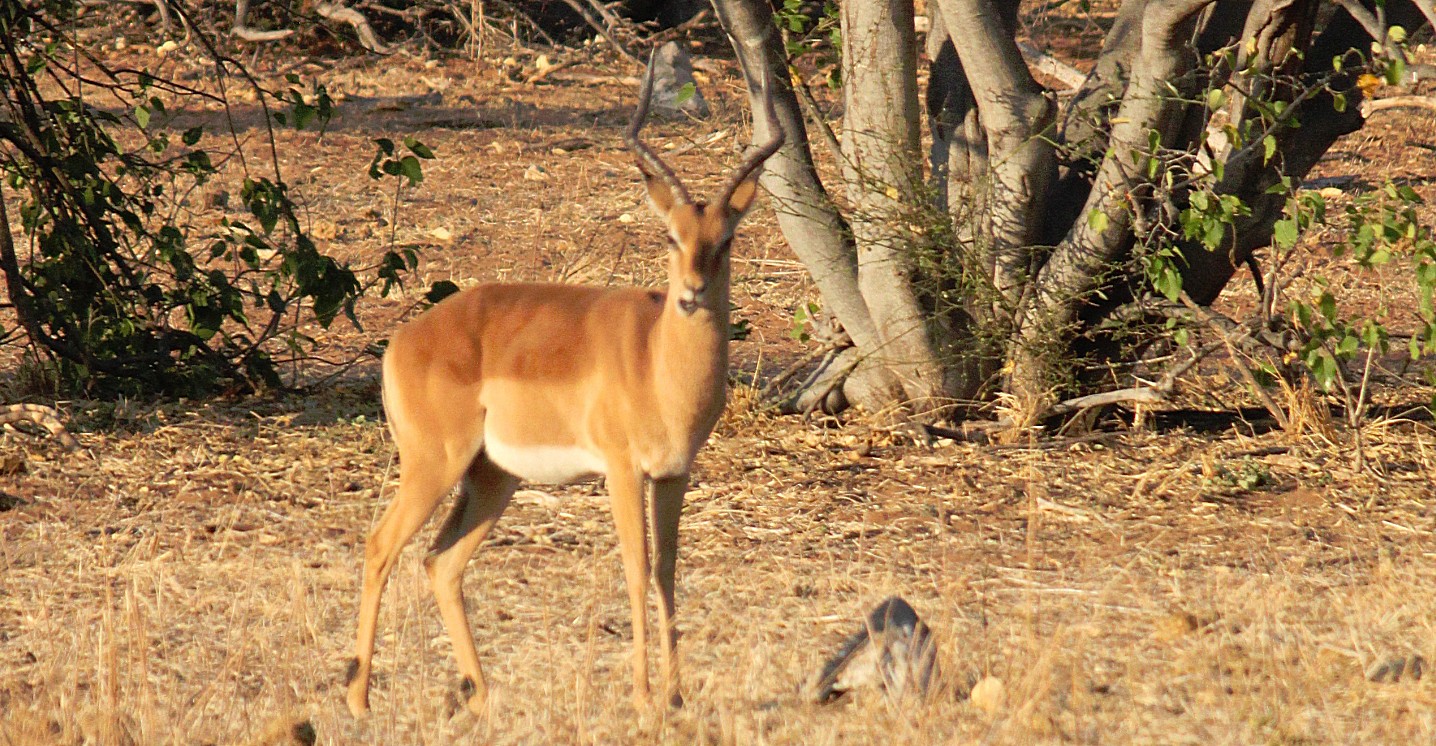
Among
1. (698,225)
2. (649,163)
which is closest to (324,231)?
(649,163)

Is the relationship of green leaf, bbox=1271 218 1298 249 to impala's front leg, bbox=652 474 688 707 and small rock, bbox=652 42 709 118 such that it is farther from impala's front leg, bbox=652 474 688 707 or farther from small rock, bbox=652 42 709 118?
small rock, bbox=652 42 709 118

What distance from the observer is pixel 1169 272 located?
5969mm

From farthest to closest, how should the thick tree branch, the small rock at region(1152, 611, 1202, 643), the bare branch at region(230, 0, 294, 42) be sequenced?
1. the bare branch at region(230, 0, 294, 42)
2. the thick tree branch
3. the small rock at region(1152, 611, 1202, 643)

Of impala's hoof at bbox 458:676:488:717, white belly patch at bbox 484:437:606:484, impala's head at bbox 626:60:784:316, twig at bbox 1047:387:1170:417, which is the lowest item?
Answer: twig at bbox 1047:387:1170:417

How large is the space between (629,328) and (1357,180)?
879 centimetres

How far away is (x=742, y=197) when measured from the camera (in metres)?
4.07

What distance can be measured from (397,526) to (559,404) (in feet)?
1.83

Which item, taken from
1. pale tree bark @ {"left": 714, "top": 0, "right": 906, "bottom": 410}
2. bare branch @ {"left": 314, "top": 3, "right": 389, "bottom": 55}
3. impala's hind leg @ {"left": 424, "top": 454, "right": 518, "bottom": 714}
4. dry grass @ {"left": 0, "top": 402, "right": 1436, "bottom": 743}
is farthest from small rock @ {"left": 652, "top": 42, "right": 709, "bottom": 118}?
impala's hind leg @ {"left": 424, "top": 454, "right": 518, "bottom": 714}

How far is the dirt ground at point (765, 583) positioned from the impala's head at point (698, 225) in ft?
3.50

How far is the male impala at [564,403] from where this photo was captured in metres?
4.20

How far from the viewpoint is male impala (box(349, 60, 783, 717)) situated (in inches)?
165

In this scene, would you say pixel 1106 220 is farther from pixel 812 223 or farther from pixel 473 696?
pixel 473 696

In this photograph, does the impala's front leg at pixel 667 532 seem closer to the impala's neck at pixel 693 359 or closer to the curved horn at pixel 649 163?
the impala's neck at pixel 693 359

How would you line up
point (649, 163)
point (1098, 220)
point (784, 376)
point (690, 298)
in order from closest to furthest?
point (690, 298), point (649, 163), point (1098, 220), point (784, 376)
